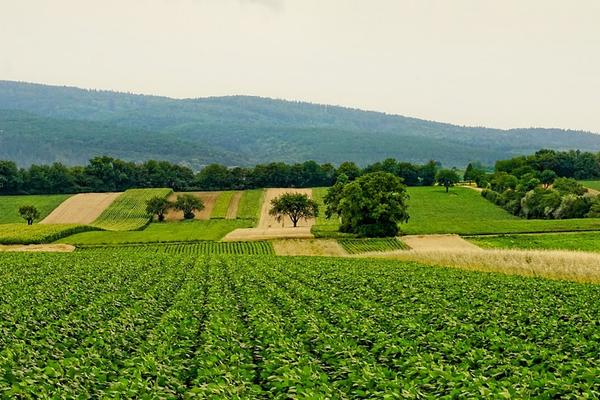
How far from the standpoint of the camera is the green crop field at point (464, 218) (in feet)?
301

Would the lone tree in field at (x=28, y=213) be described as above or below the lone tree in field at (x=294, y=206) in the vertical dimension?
below

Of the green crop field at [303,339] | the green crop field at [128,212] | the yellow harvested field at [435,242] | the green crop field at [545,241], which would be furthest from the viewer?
the green crop field at [128,212]

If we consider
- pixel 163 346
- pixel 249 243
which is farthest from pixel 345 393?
pixel 249 243

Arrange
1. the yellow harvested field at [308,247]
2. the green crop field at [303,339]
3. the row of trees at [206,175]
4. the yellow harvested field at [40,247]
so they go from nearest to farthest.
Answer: the green crop field at [303,339], the yellow harvested field at [308,247], the yellow harvested field at [40,247], the row of trees at [206,175]

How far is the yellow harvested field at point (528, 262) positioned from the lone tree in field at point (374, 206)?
33.7 m

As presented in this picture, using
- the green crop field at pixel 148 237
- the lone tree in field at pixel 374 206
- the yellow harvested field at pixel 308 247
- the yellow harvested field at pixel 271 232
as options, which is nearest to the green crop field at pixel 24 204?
the green crop field at pixel 148 237

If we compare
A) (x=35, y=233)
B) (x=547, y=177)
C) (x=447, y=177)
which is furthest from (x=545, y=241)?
(x=447, y=177)

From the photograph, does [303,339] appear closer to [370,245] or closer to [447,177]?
[370,245]

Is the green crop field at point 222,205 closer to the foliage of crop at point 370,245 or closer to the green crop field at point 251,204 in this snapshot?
the green crop field at point 251,204

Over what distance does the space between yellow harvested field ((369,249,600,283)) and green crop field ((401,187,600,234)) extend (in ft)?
134

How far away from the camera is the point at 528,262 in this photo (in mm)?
43969

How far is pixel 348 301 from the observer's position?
81.4 feet

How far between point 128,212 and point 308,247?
76067mm

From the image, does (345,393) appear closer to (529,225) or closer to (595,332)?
(595,332)
